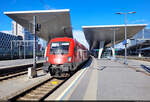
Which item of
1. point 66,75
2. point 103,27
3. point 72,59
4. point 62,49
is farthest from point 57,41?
point 103,27

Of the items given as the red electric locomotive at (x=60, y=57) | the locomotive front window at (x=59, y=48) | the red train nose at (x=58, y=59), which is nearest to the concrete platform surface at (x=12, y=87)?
the red electric locomotive at (x=60, y=57)

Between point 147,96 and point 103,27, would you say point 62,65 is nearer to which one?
point 147,96

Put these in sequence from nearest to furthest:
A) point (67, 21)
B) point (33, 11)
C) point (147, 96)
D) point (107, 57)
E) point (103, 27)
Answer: point (147, 96) → point (33, 11) → point (67, 21) → point (103, 27) → point (107, 57)

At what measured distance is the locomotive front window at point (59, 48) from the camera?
7.47 meters

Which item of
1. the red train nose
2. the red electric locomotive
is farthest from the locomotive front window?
the red train nose

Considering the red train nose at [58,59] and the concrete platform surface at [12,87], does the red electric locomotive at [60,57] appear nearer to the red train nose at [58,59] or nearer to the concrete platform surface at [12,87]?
the red train nose at [58,59]

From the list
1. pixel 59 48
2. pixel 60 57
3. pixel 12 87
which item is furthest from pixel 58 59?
pixel 12 87

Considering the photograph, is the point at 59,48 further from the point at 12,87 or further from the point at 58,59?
the point at 12,87

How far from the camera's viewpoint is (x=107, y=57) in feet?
101

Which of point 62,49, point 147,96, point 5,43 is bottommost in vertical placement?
point 147,96

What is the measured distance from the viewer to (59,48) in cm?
763

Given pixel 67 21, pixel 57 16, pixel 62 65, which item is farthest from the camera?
pixel 67 21

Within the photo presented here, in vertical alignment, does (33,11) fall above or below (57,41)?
above

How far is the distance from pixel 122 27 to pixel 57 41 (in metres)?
25.1
